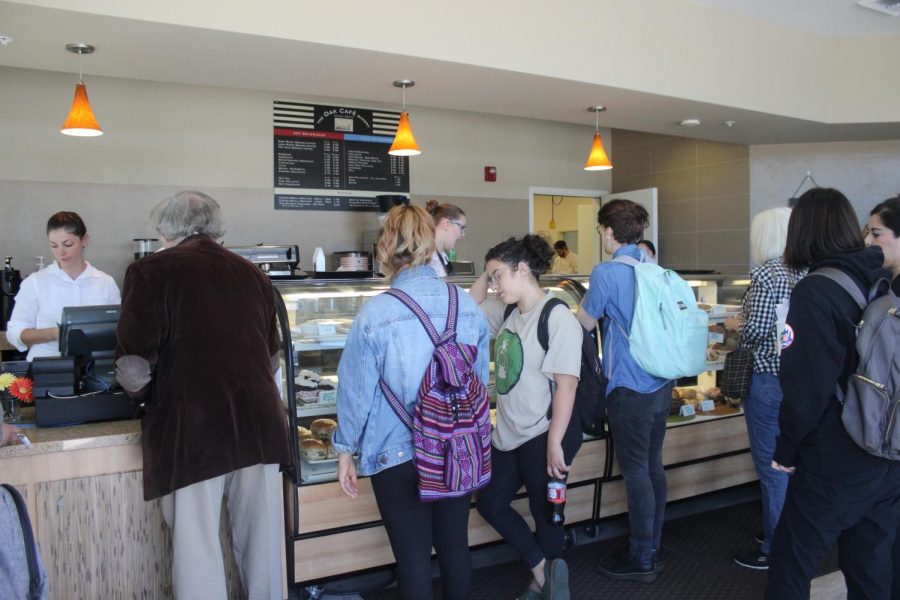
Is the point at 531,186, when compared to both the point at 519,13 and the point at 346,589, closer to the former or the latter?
the point at 519,13

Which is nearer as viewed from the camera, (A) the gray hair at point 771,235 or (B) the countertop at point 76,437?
(B) the countertop at point 76,437

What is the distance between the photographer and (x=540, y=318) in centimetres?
244

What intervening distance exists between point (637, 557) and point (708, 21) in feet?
12.4

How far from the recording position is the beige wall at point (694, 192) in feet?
21.3

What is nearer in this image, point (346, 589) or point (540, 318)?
point (540, 318)

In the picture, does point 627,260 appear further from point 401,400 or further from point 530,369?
point 401,400

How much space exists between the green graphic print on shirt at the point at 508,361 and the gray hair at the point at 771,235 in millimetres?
1287

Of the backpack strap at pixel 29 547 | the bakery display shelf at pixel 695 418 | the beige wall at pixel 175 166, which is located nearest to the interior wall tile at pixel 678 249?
the beige wall at pixel 175 166

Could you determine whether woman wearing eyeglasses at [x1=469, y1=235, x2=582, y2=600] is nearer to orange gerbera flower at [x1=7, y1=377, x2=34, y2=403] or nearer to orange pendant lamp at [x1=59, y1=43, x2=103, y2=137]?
orange gerbera flower at [x1=7, y1=377, x2=34, y2=403]

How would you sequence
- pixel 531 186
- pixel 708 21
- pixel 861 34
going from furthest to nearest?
1. pixel 531 186
2. pixel 861 34
3. pixel 708 21

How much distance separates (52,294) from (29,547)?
2312mm

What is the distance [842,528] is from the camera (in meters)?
1.91

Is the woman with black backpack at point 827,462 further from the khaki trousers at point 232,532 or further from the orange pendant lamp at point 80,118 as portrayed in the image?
the orange pendant lamp at point 80,118

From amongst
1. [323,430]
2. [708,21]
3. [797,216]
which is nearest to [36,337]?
[323,430]
